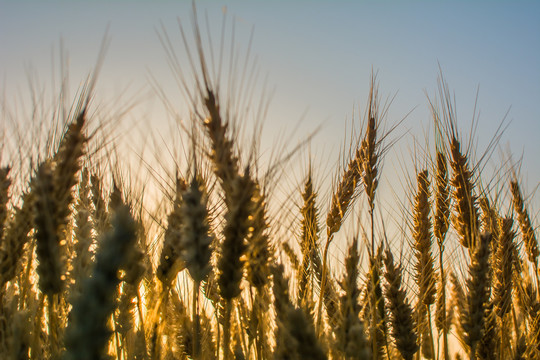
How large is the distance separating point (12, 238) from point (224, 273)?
41.7 inches

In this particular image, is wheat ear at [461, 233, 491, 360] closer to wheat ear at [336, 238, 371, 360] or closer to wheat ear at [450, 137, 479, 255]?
wheat ear at [450, 137, 479, 255]

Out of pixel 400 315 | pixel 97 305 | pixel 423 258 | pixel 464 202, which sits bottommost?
pixel 400 315

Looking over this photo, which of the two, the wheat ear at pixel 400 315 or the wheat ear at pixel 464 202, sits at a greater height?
the wheat ear at pixel 464 202

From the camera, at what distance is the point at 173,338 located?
280cm

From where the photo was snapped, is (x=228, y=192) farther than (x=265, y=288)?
No

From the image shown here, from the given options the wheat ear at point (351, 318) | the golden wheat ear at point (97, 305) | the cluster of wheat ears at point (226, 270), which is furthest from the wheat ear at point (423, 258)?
the golden wheat ear at point (97, 305)

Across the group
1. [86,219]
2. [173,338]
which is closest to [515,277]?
[173,338]

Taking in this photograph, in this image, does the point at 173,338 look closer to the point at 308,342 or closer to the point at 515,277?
the point at 308,342

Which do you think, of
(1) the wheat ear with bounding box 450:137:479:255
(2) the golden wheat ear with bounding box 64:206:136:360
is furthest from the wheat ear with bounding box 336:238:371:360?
(1) the wheat ear with bounding box 450:137:479:255

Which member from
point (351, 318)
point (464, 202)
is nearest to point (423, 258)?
point (464, 202)

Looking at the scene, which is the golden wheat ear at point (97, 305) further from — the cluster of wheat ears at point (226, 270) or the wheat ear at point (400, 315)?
the wheat ear at point (400, 315)

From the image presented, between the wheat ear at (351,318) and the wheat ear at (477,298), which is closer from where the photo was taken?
the wheat ear at (351,318)

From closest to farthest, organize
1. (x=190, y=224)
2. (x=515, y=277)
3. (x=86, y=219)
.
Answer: (x=190, y=224) → (x=86, y=219) → (x=515, y=277)

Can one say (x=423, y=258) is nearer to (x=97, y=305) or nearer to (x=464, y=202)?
(x=464, y=202)
